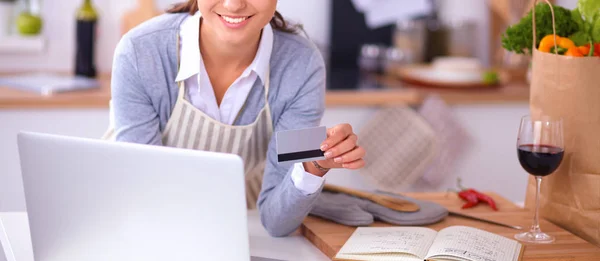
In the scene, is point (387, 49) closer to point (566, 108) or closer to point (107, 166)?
point (566, 108)

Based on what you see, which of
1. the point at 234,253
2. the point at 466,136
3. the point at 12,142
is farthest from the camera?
the point at 466,136

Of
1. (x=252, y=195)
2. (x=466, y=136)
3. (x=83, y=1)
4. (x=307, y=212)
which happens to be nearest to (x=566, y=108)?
(x=307, y=212)

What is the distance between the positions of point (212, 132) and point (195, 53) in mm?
176

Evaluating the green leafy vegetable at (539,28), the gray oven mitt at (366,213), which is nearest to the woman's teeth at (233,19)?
the gray oven mitt at (366,213)

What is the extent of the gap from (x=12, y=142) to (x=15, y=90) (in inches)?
7.6

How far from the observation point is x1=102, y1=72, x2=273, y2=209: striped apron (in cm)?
168

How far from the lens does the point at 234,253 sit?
117 centimetres

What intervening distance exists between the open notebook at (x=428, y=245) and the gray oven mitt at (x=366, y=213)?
60 millimetres

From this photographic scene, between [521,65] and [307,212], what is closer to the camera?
[307,212]

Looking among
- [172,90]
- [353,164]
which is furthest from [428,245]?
[172,90]

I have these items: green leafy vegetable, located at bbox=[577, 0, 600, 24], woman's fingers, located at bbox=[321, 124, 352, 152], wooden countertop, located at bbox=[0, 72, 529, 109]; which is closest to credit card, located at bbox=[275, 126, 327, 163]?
woman's fingers, located at bbox=[321, 124, 352, 152]

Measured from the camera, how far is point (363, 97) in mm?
2893

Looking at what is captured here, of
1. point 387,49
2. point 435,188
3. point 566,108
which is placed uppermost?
point 566,108

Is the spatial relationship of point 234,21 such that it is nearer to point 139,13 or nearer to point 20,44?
point 139,13
